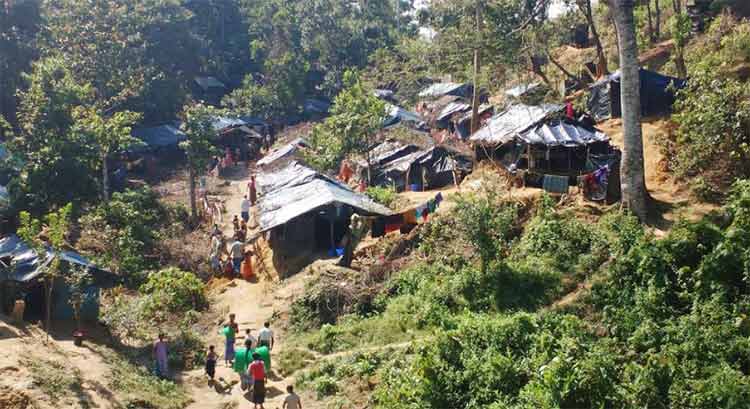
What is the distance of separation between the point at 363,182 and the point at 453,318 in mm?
14727

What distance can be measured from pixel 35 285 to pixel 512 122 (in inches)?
551

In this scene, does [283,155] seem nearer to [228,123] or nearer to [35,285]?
[228,123]

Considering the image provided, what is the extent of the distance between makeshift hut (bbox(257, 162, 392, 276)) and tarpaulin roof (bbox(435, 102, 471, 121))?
14.9m

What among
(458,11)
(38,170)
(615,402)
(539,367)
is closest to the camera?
(615,402)

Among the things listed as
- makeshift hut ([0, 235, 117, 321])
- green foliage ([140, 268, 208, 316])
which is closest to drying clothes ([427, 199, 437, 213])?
green foliage ([140, 268, 208, 316])

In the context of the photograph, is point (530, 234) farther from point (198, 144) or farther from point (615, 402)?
point (198, 144)

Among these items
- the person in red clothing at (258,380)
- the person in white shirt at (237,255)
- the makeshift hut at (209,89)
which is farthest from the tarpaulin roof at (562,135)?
the makeshift hut at (209,89)

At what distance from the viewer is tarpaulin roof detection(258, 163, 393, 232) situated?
19.6 metres

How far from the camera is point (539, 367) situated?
437 inches

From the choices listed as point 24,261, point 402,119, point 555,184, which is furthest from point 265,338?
point 402,119

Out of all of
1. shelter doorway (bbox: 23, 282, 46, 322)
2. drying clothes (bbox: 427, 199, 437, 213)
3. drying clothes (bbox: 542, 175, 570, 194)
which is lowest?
shelter doorway (bbox: 23, 282, 46, 322)

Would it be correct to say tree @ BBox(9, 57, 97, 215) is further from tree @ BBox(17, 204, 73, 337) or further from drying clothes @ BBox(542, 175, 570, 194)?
drying clothes @ BBox(542, 175, 570, 194)

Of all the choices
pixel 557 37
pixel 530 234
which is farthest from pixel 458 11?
pixel 530 234

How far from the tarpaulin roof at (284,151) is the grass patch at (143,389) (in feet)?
66.9
